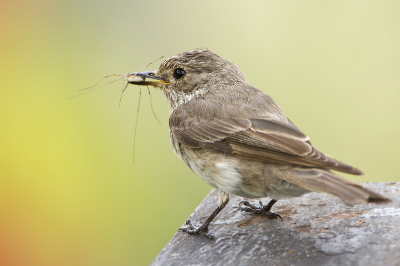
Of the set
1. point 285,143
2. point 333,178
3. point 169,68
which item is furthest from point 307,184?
point 169,68

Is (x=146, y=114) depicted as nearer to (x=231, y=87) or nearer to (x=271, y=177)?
(x=231, y=87)

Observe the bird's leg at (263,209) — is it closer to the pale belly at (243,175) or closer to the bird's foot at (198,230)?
the pale belly at (243,175)

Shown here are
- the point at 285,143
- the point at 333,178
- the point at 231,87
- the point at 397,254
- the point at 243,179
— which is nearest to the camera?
the point at 397,254

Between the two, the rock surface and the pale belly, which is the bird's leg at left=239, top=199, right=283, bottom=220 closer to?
the rock surface

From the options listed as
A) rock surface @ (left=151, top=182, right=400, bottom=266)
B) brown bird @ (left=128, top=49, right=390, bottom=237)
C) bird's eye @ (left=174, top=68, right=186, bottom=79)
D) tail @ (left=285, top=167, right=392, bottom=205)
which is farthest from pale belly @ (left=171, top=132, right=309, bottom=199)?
bird's eye @ (left=174, top=68, right=186, bottom=79)

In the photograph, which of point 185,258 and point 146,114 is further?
point 146,114

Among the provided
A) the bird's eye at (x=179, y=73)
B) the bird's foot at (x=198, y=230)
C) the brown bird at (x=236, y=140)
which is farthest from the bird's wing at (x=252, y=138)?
the bird's foot at (x=198, y=230)

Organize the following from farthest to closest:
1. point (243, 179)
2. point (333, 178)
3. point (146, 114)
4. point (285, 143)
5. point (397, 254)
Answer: point (146, 114), point (243, 179), point (285, 143), point (333, 178), point (397, 254)
